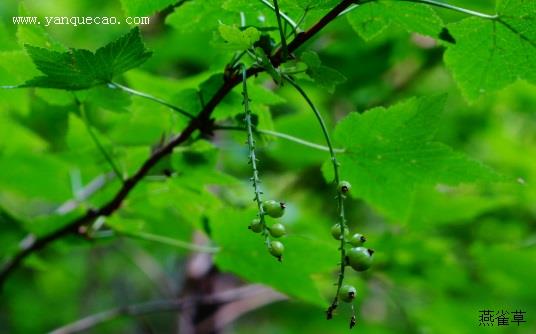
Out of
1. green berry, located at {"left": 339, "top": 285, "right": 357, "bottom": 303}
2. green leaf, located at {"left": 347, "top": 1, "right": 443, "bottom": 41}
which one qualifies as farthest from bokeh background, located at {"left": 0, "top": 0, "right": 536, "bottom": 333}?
green berry, located at {"left": 339, "top": 285, "right": 357, "bottom": 303}

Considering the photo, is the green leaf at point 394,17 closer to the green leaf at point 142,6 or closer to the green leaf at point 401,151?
the green leaf at point 401,151

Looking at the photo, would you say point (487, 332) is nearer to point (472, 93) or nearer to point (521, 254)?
point (521, 254)

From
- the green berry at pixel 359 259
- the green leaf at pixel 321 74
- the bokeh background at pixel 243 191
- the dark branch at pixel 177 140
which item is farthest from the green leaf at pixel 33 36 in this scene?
the green berry at pixel 359 259

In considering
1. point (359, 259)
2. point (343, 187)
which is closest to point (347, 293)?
point (359, 259)

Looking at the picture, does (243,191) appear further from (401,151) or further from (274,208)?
(274,208)

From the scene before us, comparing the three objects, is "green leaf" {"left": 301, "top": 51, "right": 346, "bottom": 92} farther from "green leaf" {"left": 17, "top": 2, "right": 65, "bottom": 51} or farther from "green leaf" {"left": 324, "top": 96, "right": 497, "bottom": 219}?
"green leaf" {"left": 17, "top": 2, "right": 65, "bottom": 51}
